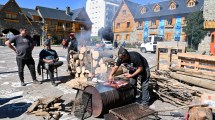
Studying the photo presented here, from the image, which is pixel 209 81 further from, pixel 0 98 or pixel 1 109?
pixel 0 98

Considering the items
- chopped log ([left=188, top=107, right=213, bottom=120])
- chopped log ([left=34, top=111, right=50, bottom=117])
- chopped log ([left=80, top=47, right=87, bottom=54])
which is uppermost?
chopped log ([left=80, top=47, right=87, bottom=54])

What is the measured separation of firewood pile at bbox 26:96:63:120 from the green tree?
29822 mm

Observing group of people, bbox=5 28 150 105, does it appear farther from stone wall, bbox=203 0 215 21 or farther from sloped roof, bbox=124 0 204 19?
sloped roof, bbox=124 0 204 19

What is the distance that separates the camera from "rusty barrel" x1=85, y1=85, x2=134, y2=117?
4.83 meters

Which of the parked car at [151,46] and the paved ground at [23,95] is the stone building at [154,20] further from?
the paved ground at [23,95]

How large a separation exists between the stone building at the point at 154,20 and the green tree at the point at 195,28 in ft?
7.05

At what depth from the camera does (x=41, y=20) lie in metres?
45.0

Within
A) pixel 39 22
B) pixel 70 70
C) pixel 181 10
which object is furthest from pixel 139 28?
pixel 70 70

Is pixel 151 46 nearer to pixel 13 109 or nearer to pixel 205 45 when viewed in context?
pixel 205 45

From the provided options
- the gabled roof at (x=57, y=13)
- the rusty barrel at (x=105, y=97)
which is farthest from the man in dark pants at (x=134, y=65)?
the gabled roof at (x=57, y=13)

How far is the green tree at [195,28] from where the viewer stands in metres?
30.6

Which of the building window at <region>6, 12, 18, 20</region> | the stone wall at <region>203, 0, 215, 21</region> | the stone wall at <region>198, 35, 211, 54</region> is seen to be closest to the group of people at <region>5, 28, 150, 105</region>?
the stone wall at <region>198, 35, 211, 54</region>

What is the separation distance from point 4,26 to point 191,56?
3900 centimetres

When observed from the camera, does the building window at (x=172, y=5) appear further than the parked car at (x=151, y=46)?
Yes
